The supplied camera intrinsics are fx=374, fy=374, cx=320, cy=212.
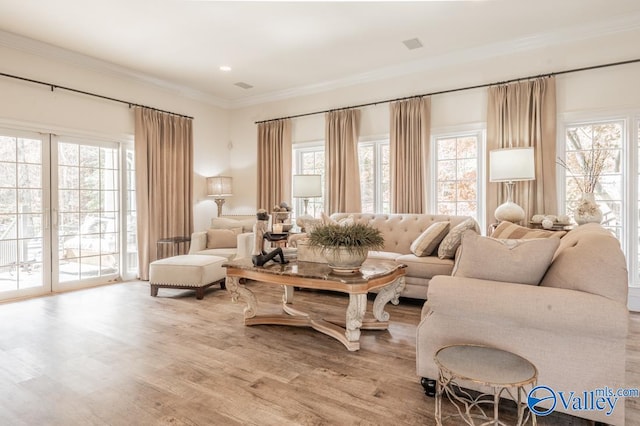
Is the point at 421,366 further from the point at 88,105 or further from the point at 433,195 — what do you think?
the point at 88,105

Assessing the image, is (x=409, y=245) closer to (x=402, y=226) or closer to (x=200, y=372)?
(x=402, y=226)

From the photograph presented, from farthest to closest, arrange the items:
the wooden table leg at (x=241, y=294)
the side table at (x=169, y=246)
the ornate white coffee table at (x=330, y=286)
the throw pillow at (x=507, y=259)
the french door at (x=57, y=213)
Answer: the side table at (x=169, y=246), the french door at (x=57, y=213), the wooden table leg at (x=241, y=294), the ornate white coffee table at (x=330, y=286), the throw pillow at (x=507, y=259)

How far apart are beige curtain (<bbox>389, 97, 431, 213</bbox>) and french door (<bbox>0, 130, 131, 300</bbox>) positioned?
381 cm

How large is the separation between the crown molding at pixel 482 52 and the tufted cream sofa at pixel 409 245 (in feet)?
6.41

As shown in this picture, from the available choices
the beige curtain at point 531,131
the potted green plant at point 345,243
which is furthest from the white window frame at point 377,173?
the potted green plant at point 345,243

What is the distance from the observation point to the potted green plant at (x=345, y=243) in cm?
275

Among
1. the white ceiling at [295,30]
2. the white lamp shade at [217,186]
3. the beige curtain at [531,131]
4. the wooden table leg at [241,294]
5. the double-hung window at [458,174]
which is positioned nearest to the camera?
the wooden table leg at [241,294]

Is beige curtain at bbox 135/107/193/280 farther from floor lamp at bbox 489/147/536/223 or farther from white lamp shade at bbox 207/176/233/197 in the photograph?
floor lamp at bbox 489/147/536/223

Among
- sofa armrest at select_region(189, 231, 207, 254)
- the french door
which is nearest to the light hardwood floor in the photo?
the french door

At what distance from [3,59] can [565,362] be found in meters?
5.63

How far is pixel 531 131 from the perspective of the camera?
13.7 ft

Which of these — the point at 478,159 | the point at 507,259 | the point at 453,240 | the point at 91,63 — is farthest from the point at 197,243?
the point at 507,259

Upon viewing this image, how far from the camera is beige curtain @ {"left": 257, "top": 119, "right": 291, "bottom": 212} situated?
608 cm

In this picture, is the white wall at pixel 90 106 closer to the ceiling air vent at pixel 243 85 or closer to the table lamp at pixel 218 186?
the table lamp at pixel 218 186
